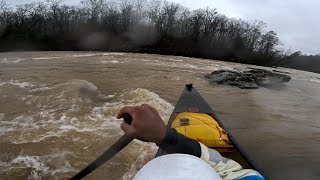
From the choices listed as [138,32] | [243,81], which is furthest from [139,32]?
[243,81]

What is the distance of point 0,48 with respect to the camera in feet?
121

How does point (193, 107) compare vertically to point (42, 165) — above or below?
above

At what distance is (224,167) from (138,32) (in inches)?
2002

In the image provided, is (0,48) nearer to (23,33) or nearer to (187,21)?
(23,33)

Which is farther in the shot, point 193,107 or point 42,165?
point 193,107

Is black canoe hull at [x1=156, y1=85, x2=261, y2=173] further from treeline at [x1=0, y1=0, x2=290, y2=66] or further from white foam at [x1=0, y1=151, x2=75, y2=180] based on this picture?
treeline at [x1=0, y1=0, x2=290, y2=66]

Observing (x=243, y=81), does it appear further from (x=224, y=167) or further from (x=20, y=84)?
(x=224, y=167)

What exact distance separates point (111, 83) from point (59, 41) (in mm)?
33586

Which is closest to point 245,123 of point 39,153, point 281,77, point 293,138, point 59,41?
point 293,138

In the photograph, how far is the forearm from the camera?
65.5 inches

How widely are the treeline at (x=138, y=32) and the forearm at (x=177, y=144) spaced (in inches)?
1618

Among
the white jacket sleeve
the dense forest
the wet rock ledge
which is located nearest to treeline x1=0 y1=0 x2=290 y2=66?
the dense forest

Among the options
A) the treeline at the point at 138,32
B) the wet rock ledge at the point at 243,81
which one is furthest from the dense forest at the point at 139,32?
the wet rock ledge at the point at 243,81

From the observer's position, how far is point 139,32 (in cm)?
5134
